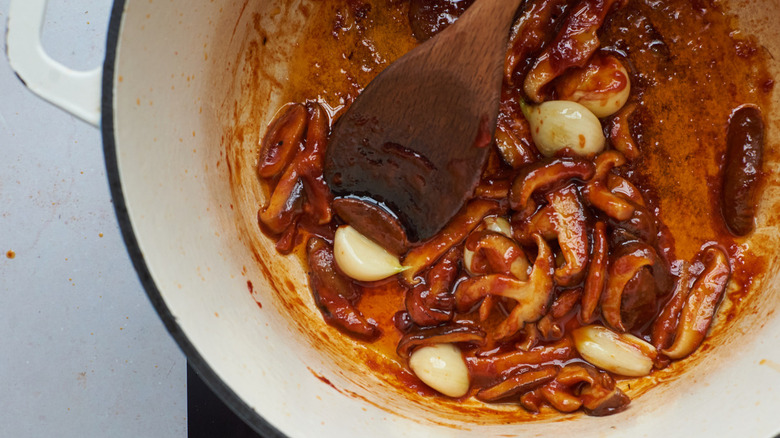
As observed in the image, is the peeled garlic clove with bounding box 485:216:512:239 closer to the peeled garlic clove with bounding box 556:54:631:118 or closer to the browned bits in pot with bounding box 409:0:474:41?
the peeled garlic clove with bounding box 556:54:631:118

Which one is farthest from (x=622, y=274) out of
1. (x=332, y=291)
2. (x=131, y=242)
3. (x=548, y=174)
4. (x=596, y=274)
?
(x=131, y=242)

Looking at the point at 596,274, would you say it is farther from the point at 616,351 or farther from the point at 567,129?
the point at 567,129

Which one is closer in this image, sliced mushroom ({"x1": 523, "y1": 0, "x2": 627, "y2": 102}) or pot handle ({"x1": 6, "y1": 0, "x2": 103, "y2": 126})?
pot handle ({"x1": 6, "y1": 0, "x2": 103, "y2": 126})

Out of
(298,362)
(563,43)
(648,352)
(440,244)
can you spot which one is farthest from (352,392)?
(563,43)

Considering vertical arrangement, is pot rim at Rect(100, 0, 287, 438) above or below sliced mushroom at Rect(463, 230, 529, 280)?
above

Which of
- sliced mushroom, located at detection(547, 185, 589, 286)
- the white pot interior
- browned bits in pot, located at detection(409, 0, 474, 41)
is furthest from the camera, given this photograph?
browned bits in pot, located at detection(409, 0, 474, 41)

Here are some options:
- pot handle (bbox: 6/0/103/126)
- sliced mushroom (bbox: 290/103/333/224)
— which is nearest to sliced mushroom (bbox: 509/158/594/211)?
sliced mushroom (bbox: 290/103/333/224)

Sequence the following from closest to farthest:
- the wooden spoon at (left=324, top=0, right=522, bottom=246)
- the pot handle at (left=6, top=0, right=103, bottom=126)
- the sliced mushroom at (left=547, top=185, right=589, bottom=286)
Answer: the pot handle at (left=6, top=0, right=103, bottom=126) → the wooden spoon at (left=324, top=0, right=522, bottom=246) → the sliced mushroom at (left=547, top=185, right=589, bottom=286)
